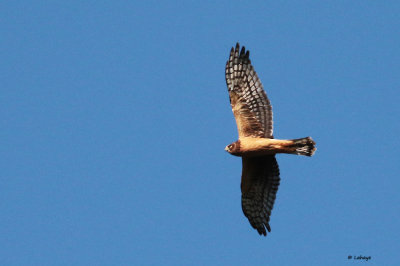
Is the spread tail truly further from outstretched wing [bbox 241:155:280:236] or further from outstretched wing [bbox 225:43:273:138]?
outstretched wing [bbox 241:155:280:236]

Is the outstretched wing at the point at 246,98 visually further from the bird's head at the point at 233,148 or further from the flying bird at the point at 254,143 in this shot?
the bird's head at the point at 233,148

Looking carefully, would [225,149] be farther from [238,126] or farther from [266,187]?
[266,187]

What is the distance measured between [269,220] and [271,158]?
179 cm

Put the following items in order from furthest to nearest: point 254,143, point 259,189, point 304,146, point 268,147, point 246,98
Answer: point 259,189, point 246,98, point 254,143, point 268,147, point 304,146

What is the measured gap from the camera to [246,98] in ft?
44.5

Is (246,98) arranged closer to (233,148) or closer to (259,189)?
(233,148)

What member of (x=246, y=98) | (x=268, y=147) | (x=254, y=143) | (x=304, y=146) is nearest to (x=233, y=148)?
(x=254, y=143)

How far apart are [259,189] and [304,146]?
2.25 meters

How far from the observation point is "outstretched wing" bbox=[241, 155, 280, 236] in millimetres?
13852

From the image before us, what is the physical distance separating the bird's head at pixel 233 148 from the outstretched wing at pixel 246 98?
38cm

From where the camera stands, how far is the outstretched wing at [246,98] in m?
13.4

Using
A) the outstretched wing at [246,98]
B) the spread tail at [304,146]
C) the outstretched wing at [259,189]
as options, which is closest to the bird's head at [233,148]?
the outstretched wing at [246,98]

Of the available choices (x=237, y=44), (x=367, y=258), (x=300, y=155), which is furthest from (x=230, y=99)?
(x=367, y=258)

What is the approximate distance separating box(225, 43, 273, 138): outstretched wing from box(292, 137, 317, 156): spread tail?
0.94 meters
